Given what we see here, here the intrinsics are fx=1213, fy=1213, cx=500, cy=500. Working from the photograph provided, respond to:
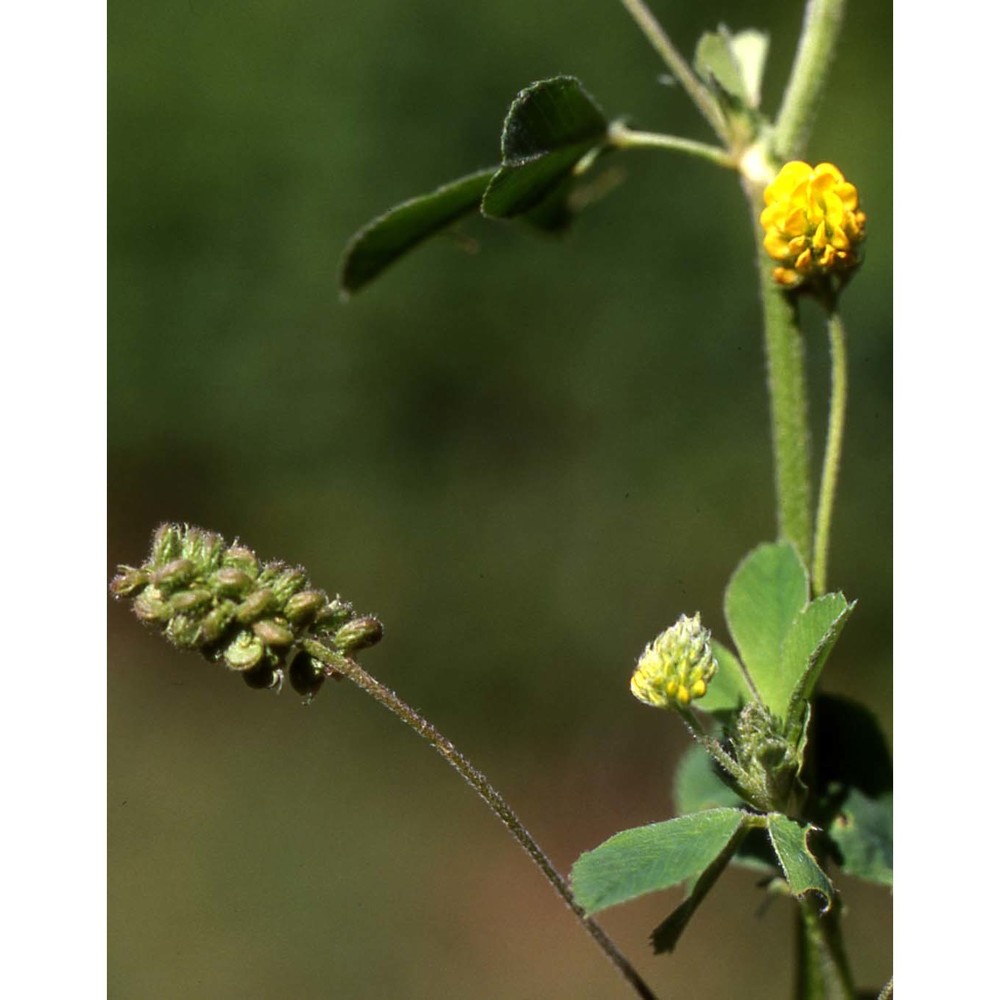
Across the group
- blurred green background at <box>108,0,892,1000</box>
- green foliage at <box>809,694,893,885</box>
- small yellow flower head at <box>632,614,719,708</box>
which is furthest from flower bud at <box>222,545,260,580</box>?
blurred green background at <box>108,0,892,1000</box>

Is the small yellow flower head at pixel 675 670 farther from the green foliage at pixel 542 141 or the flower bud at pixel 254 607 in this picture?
the green foliage at pixel 542 141

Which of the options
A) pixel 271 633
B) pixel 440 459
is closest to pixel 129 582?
pixel 271 633

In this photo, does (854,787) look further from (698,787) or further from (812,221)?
(812,221)

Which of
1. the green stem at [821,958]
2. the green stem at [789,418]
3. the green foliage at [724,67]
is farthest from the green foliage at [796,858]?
the green foliage at [724,67]

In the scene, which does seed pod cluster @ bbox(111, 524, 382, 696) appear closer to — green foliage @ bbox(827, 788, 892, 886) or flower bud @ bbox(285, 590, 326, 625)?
flower bud @ bbox(285, 590, 326, 625)

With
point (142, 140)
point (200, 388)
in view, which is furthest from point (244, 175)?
point (200, 388)

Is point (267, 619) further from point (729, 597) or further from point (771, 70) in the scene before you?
point (771, 70)
